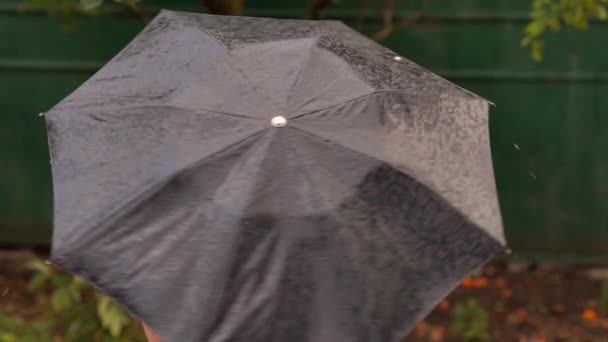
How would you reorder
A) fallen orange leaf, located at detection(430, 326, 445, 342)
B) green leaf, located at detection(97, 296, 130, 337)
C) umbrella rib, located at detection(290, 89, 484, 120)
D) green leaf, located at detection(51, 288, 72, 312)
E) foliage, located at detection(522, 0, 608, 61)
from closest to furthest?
umbrella rib, located at detection(290, 89, 484, 120)
green leaf, located at detection(97, 296, 130, 337)
green leaf, located at detection(51, 288, 72, 312)
foliage, located at detection(522, 0, 608, 61)
fallen orange leaf, located at detection(430, 326, 445, 342)

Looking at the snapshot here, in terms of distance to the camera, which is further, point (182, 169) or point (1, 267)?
point (1, 267)

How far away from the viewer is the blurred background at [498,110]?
5.78m

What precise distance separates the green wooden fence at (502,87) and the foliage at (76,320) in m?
2.08

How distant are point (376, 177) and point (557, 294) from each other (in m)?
3.82

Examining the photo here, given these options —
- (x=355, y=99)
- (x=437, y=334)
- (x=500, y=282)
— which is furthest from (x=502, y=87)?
(x=355, y=99)

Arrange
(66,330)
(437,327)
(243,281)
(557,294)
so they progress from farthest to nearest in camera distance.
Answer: (557,294) → (437,327) → (66,330) → (243,281)

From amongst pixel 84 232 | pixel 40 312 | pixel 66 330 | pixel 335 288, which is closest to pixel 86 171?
pixel 84 232

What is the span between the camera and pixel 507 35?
19.2 feet

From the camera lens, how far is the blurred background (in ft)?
19.0

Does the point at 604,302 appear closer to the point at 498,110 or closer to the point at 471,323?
the point at 471,323

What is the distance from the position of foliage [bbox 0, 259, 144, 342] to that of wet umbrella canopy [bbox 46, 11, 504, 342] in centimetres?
141

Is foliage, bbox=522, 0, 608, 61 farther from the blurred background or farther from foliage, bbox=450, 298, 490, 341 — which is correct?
foliage, bbox=450, 298, 490, 341

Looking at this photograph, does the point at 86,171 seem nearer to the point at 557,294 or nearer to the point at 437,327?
the point at 437,327

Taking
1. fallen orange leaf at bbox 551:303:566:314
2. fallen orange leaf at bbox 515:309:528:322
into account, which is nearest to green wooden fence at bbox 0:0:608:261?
fallen orange leaf at bbox 551:303:566:314
